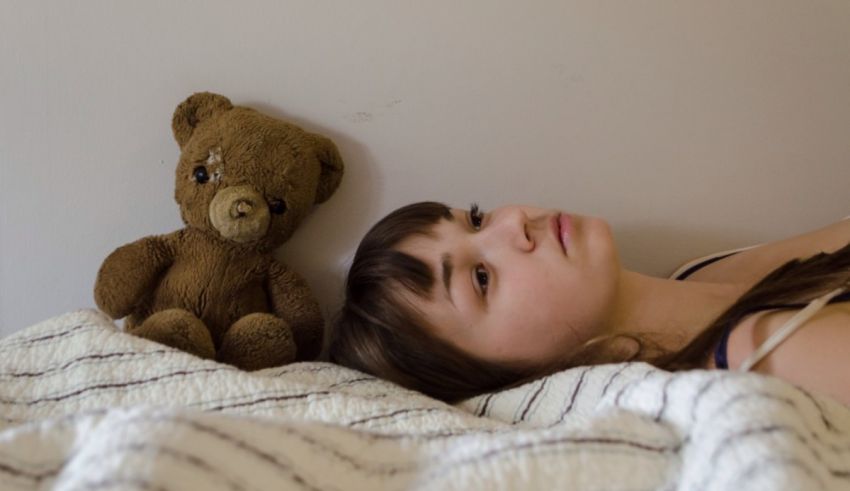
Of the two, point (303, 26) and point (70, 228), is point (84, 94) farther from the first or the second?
point (303, 26)

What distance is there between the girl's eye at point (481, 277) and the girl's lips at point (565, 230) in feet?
0.35

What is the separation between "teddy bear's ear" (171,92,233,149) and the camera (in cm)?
92

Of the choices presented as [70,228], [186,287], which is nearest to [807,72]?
[186,287]

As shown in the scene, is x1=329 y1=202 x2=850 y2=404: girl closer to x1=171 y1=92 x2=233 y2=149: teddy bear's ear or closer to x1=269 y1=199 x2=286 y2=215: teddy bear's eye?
x1=269 y1=199 x2=286 y2=215: teddy bear's eye

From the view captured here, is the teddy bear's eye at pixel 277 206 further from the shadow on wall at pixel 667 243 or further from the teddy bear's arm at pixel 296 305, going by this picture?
the shadow on wall at pixel 667 243

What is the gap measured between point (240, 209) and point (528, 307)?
15.2 inches

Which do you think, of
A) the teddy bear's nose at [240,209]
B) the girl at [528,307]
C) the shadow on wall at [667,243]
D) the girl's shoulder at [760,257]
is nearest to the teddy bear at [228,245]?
the teddy bear's nose at [240,209]

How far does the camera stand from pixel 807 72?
1.05m

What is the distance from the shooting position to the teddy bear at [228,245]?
0.87 m

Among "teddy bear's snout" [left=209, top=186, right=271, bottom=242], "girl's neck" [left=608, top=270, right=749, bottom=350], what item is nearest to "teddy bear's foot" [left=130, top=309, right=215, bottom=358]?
"teddy bear's snout" [left=209, top=186, right=271, bottom=242]

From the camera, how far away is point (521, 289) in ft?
2.70

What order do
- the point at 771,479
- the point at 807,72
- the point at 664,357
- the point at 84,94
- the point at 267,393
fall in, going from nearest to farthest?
the point at 771,479
the point at 267,393
the point at 664,357
the point at 84,94
the point at 807,72

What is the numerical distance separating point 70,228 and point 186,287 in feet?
0.73

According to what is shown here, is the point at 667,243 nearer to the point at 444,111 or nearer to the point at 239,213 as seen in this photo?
the point at 444,111
